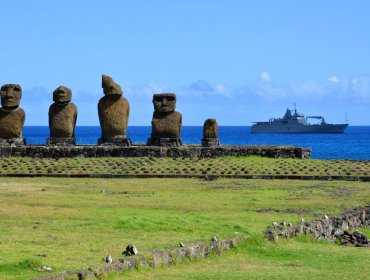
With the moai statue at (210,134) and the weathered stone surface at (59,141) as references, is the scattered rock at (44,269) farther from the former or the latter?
the moai statue at (210,134)

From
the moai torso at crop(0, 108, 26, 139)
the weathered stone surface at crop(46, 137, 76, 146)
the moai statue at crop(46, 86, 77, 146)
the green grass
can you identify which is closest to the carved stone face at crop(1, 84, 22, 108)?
the moai torso at crop(0, 108, 26, 139)

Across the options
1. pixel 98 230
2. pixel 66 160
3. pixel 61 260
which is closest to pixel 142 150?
pixel 66 160

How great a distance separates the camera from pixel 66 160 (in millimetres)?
38219

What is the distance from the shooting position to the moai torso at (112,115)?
4312cm

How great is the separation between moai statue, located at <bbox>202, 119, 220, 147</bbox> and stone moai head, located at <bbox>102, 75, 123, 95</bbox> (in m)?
4.88

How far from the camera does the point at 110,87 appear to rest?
141ft

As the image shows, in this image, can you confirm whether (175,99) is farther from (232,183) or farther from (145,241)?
(145,241)

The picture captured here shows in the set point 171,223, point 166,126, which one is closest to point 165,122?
point 166,126

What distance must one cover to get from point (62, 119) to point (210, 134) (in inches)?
298

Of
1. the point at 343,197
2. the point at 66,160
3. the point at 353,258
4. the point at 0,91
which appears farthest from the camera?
the point at 0,91

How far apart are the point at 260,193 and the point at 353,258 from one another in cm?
1179

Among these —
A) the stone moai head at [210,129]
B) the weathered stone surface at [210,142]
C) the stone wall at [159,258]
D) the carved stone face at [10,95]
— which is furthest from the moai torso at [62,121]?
the stone wall at [159,258]

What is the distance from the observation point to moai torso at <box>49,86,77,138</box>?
42.8m

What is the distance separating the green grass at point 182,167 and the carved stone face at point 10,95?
15.8ft
